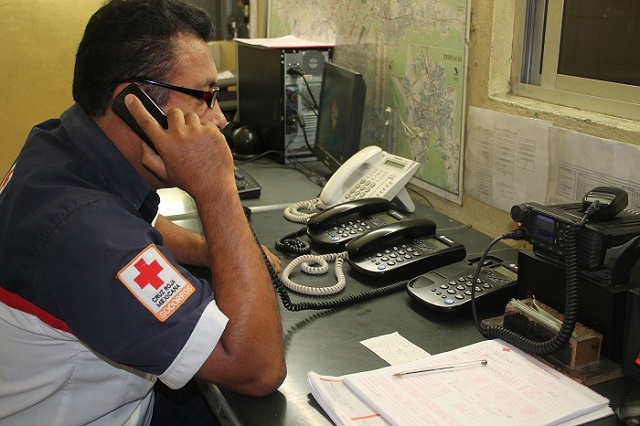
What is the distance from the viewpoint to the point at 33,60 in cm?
305

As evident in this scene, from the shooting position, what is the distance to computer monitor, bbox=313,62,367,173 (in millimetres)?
1929

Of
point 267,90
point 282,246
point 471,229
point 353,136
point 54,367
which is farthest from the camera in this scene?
point 267,90

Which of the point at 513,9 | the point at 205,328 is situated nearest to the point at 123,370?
the point at 205,328

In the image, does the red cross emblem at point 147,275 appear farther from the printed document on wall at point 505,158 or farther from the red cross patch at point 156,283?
the printed document on wall at point 505,158

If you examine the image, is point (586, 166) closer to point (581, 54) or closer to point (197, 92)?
point (581, 54)

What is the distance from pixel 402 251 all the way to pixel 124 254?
26.4 inches

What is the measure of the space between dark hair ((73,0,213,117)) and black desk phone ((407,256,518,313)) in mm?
607

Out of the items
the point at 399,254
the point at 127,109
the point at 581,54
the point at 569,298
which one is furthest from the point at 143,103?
the point at 581,54

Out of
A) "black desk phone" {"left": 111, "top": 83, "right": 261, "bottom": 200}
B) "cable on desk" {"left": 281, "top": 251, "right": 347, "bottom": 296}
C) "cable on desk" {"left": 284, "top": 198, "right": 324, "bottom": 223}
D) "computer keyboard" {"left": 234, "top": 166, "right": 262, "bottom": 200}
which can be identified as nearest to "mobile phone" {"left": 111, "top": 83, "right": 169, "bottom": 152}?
"black desk phone" {"left": 111, "top": 83, "right": 261, "bottom": 200}

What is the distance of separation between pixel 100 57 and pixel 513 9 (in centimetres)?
99

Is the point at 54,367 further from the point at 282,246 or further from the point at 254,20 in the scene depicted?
the point at 254,20

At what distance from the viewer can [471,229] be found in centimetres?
175

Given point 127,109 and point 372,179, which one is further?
point 372,179

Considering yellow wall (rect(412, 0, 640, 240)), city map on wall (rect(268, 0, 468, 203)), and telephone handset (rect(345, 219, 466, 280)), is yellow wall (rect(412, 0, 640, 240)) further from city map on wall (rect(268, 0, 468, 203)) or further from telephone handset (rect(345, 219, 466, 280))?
telephone handset (rect(345, 219, 466, 280))
